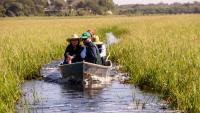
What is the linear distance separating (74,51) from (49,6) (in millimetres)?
149730

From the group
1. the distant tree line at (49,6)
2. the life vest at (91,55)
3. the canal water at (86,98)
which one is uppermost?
the life vest at (91,55)

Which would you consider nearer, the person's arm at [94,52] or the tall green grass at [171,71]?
the tall green grass at [171,71]

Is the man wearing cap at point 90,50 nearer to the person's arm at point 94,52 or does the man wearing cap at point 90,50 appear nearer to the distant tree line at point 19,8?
the person's arm at point 94,52

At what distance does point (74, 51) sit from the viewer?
1709 cm

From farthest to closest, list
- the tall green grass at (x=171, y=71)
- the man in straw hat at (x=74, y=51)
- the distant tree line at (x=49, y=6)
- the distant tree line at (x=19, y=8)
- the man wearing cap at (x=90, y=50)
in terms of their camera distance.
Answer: the distant tree line at (x=49, y=6) → the distant tree line at (x=19, y=8) → the man in straw hat at (x=74, y=51) → the man wearing cap at (x=90, y=50) → the tall green grass at (x=171, y=71)

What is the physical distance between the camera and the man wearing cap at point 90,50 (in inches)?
639

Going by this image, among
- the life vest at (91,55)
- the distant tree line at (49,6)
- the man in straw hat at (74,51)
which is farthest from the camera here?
the distant tree line at (49,6)

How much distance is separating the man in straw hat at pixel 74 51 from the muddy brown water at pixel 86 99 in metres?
0.80

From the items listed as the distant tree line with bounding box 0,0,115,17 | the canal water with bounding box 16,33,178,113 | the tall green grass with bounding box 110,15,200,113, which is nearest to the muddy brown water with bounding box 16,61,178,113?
the canal water with bounding box 16,33,178,113

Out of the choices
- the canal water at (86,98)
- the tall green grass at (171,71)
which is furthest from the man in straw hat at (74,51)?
the tall green grass at (171,71)

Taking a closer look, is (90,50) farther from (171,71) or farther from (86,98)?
(171,71)

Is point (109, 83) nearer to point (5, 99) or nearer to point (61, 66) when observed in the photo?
point (61, 66)

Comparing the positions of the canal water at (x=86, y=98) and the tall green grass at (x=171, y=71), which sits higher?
the tall green grass at (x=171, y=71)

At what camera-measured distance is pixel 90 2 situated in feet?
538
